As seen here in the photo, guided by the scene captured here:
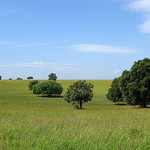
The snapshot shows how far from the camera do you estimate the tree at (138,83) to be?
135 feet

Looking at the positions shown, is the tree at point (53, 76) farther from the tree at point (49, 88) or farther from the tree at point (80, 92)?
the tree at point (80, 92)

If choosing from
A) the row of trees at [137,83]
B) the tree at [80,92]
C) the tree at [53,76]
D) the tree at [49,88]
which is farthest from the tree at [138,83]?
the tree at [53,76]

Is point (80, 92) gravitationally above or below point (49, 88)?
above

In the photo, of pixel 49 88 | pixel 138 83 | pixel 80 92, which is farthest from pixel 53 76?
pixel 138 83

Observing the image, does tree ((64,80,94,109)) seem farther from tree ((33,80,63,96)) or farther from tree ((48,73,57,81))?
tree ((48,73,57,81))

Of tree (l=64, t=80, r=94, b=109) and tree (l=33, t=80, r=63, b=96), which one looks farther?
tree (l=33, t=80, r=63, b=96)

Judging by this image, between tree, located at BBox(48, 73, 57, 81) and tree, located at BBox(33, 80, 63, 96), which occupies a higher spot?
tree, located at BBox(48, 73, 57, 81)

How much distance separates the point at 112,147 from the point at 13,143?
148 inches

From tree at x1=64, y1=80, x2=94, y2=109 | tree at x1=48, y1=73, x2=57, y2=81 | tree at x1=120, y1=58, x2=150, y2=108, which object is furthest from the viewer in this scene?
tree at x1=48, y1=73, x2=57, y2=81

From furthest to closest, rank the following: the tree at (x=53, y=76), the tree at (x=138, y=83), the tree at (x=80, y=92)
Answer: the tree at (x=53, y=76)
the tree at (x=80, y=92)
the tree at (x=138, y=83)

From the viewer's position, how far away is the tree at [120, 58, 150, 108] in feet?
135

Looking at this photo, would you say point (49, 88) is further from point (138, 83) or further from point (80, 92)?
point (138, 83)

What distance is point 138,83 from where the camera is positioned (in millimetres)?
41938

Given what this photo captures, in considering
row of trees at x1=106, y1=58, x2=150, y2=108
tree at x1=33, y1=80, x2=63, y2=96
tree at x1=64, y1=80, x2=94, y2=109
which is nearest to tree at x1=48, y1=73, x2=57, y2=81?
tree at x1=33, y1=80, x2=63, y2=96
